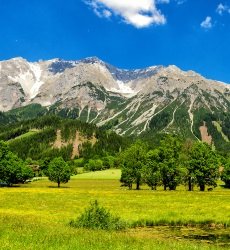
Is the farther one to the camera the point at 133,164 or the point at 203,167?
the point at 133,164

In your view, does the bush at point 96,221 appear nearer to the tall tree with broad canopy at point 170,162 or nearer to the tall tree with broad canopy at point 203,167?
the tall tree with broad canopy at point 170,162

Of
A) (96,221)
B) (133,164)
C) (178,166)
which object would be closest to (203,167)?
(178,166)

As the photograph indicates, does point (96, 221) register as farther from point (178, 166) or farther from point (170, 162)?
point (178, 166)

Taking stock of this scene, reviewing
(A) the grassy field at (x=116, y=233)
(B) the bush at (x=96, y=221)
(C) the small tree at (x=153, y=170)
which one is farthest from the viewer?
(C) the small tree at (x=153, y=170)

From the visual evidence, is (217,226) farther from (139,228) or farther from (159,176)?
(159,176)

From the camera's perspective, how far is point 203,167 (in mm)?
102125

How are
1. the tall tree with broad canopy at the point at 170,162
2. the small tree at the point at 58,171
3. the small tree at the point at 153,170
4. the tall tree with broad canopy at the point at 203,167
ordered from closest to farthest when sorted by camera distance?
the tall tree with broad canopy at the point at 170,162 < the tall tree with broad canopy at the point at 203,167 < the small tree at the point at 153,170 < the small tree at the point at 58,171

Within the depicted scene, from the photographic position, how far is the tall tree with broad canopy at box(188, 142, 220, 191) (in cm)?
Answer: 10214

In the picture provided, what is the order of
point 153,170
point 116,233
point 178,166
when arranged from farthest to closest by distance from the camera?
point 153,170 → point 178,166 → point 116,233

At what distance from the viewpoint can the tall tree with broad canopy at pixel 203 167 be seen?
102 m

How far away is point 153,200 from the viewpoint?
69.2 meters

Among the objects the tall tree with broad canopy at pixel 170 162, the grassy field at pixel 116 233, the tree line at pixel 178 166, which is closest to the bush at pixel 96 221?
the grassy field at pixel 116 233

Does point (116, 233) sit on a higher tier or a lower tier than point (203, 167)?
lower

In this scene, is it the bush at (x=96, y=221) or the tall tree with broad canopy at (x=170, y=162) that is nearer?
the bush at (x=96, y=221)
